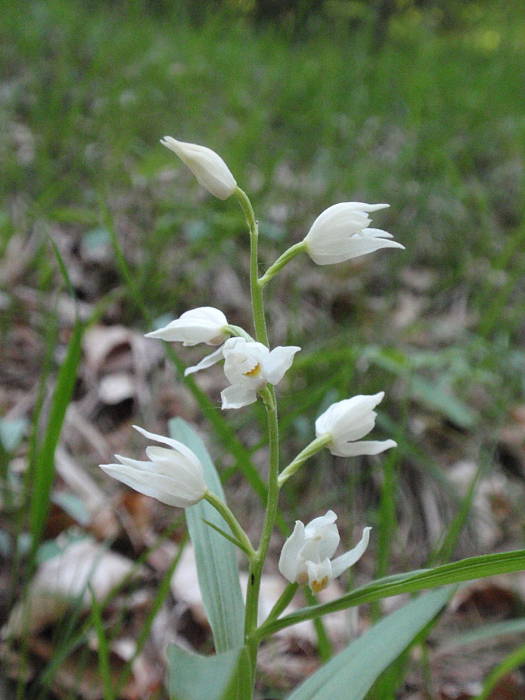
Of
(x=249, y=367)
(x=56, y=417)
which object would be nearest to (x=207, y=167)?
(x=249, y=367)

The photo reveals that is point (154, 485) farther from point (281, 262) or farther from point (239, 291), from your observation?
point (239, 291)

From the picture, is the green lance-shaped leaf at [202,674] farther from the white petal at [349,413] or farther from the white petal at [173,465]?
the white petal at [349,413]

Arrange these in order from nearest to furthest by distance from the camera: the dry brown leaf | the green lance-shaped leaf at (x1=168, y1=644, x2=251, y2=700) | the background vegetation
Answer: the green lance-shaped leaf at (x1=168, y1=644, x2=251, y2=700) < the dry brown leaf < the background vegetation

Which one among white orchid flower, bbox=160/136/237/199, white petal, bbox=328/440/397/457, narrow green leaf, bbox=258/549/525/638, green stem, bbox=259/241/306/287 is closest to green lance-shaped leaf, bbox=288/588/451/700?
narrow green leaf, bbox=258/549/525/638

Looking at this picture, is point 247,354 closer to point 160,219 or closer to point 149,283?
point 149,283

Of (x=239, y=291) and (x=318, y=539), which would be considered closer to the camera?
(x=318, y=539)

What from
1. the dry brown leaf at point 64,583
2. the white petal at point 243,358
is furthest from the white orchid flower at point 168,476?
the dry brown leaf at point 64,583

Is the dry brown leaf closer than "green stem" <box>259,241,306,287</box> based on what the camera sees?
No

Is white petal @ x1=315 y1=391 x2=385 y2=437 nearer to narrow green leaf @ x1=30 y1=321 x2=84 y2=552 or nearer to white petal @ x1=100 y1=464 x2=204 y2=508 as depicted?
white petal @ x1=100 y1=464 x2=204 y2=508

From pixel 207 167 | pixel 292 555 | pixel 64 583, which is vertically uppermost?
pixel 207 167
